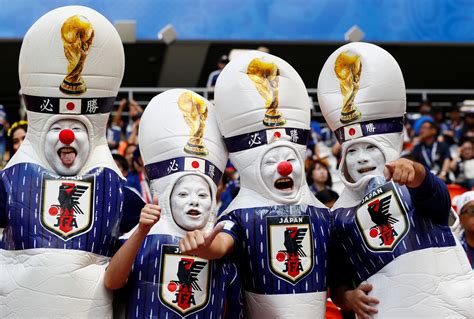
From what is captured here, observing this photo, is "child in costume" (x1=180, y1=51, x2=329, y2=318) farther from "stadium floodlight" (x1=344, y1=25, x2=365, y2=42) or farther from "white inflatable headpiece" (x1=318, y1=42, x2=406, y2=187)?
"stadium floodlight" (x1=344, y1=25, x2=365, y2=42)

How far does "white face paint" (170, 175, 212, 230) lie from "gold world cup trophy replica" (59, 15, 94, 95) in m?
0.64

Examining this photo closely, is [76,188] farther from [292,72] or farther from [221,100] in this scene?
[292,72]

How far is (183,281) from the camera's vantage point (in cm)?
358

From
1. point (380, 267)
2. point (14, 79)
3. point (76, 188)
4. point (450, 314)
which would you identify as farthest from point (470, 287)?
point (14, 79)

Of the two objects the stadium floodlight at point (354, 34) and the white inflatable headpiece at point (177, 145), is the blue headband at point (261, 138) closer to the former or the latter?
the white inflatable headpiece at point (177, 145)

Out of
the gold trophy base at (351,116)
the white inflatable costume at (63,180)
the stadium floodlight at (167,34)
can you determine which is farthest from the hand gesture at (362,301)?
the stadium floodlight at (167,34)

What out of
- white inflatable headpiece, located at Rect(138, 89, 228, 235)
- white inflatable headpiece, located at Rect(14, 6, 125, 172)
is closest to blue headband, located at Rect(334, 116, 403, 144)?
white inflatable headpiece, located at Rect(138, 89, 228, 235)

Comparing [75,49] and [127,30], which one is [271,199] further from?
[127,30]

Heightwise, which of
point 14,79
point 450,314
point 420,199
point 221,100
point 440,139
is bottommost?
point 450,314

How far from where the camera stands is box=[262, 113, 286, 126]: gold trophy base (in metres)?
3.81

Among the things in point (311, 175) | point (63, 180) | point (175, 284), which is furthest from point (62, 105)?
point (311, 175)

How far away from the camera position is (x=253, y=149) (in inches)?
150

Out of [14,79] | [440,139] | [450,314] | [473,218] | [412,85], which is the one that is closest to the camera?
[450,314]

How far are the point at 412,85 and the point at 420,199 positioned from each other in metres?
Result: 11.5
